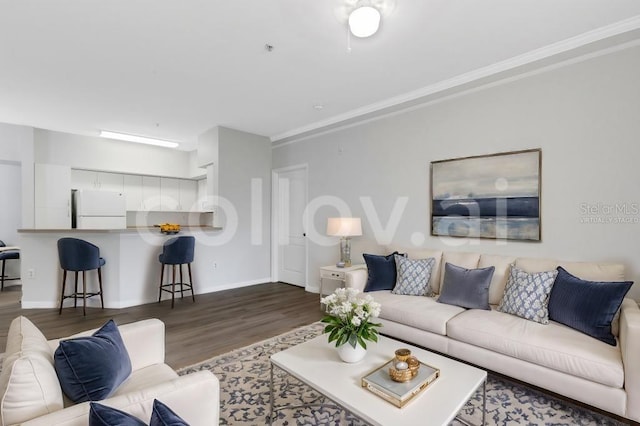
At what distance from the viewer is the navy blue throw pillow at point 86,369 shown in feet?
4.19

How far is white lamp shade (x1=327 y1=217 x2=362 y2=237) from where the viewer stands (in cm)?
405

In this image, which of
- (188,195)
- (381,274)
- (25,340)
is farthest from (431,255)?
(188,195)

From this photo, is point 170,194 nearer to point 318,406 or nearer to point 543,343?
point 318,406

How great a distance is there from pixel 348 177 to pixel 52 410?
3.98 metres

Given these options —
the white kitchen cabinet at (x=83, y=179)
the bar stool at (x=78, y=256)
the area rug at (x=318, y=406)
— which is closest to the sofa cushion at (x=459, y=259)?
the area rug at (x=318, y=406)

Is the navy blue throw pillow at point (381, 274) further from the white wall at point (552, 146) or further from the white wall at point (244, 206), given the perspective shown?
the white wall at point (244, 206)

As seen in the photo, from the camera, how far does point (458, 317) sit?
2584 mm

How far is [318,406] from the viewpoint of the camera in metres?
2.12

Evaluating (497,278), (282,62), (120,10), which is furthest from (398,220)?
(120,10)

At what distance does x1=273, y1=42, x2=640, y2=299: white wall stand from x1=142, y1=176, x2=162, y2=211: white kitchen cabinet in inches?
183

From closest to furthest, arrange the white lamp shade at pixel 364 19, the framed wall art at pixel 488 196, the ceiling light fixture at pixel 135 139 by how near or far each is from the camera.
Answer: the white lamp shade at pixel 364 19 → the framed wall art at pixel 488 196 → the ceiling light fixture at pixel 135 139

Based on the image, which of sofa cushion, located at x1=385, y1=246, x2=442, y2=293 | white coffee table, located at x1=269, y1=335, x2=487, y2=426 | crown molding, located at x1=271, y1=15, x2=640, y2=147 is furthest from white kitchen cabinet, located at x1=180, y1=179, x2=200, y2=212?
white coffee table, located at x1=269, y1=335, x2=487, y2=426

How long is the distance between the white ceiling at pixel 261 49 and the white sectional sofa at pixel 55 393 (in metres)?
2.20

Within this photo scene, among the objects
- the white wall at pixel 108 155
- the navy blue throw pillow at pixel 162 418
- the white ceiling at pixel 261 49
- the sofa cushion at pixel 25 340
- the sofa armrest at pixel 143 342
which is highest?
the white ceiling at pixel 261 49
